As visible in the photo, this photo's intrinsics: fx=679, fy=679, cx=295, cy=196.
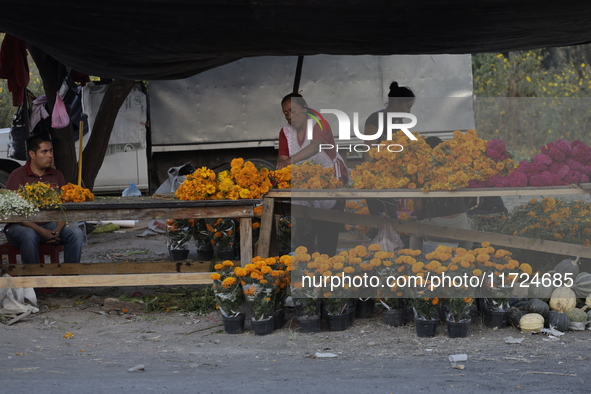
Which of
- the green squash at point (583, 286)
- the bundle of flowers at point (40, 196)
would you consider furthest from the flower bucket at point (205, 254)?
the green squash at point (583, 286)

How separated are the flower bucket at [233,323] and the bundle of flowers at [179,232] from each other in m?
2.68

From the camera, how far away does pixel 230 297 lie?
5.57 m

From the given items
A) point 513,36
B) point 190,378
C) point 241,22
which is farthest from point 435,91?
point 190,378

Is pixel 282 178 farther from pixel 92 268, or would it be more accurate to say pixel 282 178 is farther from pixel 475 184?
pixel 92 268

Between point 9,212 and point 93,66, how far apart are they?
1.57m

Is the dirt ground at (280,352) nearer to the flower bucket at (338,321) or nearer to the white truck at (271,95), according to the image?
the flower bucket at (338,321)

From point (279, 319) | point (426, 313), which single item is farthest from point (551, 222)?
point (279, 319)

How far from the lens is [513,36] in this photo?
4.99m

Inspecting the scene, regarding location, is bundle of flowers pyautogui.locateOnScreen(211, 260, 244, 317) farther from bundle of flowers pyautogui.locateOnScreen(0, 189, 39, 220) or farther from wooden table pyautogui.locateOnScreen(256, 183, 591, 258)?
bundle of flowers pyautogui.locateOnScreen(0, 189, 39, 220)

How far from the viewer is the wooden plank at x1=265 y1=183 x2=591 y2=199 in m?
5.87

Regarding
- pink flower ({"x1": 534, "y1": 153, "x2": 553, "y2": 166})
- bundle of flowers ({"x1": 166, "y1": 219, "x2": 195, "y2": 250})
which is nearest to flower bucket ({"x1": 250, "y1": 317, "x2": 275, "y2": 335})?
pink flower ({"x1": 534, "y1": 153, "x2": 553, "y2": 166})

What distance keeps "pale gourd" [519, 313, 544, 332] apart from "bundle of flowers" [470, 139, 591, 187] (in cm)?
120

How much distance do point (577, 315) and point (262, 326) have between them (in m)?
2.53

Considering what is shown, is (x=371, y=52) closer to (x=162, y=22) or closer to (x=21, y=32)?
(x=162, y=22)
